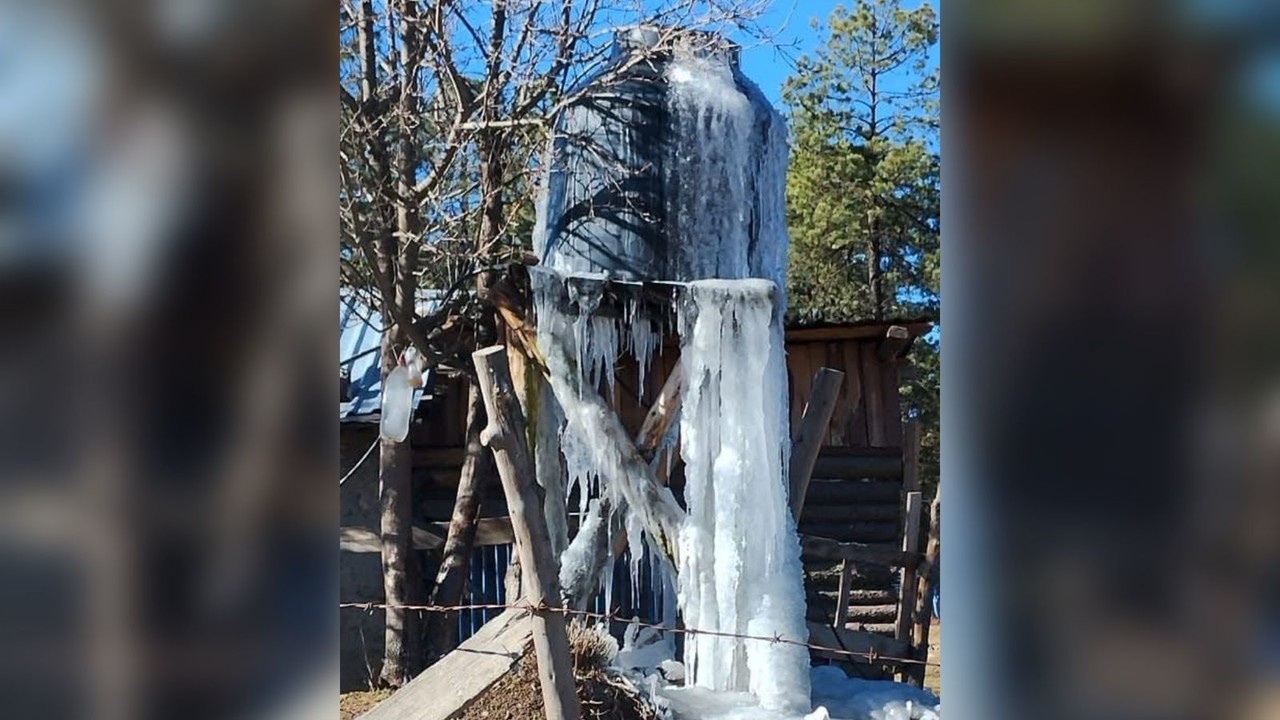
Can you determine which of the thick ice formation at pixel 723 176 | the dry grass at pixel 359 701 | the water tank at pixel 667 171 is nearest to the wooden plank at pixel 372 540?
the dry grass at pixel 359 701

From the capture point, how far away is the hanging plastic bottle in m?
6.51

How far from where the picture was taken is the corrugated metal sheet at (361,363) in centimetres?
870

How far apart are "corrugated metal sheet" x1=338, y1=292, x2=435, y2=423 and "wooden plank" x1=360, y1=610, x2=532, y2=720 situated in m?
4.00

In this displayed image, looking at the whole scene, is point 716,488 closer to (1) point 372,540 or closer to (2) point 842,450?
(2) point 842,450

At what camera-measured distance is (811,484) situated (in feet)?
30.1

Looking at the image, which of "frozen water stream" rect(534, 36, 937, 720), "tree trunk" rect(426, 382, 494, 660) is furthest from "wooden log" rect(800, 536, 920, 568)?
"tree trunk" rect(426, 382, 494, 660)

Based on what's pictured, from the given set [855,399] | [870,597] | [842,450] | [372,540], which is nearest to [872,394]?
[855,399]

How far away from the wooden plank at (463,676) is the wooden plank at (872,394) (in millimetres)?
4546

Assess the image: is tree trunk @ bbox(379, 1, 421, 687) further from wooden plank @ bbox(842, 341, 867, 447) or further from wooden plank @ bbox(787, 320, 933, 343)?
wooden plank @ bbox(842, 341, 867, 447)

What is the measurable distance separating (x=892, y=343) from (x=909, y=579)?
1927mm
